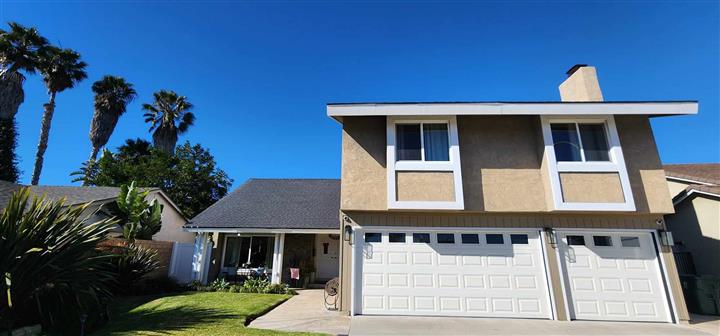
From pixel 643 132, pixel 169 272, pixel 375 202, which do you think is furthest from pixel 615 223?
pixel 169 272

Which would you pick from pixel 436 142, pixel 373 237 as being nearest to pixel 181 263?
pixel 373 237

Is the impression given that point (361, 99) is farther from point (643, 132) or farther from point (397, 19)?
point (643, 132)

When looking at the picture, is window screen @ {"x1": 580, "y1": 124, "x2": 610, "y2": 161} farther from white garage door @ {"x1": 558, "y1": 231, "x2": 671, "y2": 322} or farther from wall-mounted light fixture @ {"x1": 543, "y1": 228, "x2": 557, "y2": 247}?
wall-mounted light fixture @ {"x1": 543, "y1": 228, "x2": 557, "y2": 247}

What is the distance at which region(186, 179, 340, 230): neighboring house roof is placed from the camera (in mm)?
14352

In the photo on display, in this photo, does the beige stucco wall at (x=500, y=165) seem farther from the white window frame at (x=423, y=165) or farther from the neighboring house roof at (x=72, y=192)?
the neighboring house roof at (x=72, y=192)

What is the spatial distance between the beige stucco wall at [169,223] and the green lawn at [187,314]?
7854 mm

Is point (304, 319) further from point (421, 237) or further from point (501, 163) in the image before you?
point (501, 163)

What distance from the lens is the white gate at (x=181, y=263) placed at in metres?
13.4

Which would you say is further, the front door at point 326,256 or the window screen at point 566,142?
the front door at point 326,256

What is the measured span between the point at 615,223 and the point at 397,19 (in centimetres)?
977

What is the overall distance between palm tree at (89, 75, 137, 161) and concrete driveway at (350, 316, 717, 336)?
101 feet

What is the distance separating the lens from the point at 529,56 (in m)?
12.1

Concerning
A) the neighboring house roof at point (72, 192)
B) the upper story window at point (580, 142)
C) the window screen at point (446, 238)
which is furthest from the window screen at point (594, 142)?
the neighboring house roof at point (72, 192)

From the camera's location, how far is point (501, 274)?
8.57 m
